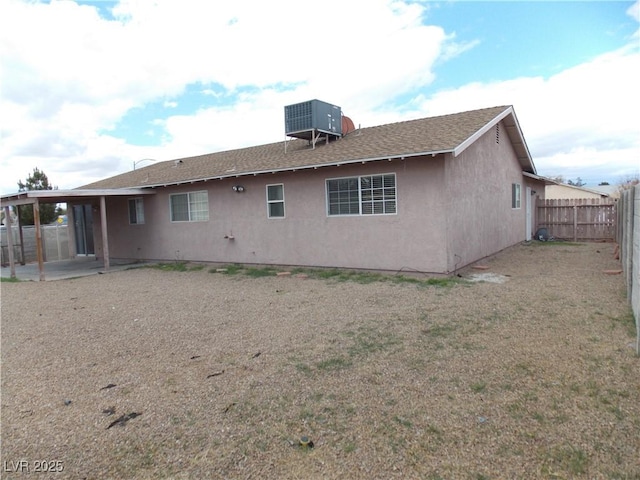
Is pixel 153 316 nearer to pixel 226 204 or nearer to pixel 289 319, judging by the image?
pixel 289 319

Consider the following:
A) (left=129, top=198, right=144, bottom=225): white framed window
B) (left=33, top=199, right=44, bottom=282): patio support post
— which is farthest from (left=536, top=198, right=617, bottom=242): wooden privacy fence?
(left=33, top=199, right=44, bottom=282): patio support post

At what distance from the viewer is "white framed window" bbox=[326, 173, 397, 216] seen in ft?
31.8

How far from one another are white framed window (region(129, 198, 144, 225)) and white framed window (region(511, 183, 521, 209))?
14.0m

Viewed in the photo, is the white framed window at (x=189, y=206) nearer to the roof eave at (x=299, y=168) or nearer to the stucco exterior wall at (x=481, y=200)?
the roof eave at (x=299, y=168)

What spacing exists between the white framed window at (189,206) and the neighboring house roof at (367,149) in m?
0.67

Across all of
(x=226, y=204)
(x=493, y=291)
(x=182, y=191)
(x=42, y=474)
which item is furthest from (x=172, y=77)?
(x=42, y=474)

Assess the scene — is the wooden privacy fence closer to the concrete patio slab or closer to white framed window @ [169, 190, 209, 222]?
white framed window @ [169, 190, 209, 222]

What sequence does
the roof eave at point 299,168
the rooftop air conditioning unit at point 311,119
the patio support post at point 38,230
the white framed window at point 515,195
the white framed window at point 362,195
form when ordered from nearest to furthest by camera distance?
1. the roof eave at point 299,168
2. the white framed window at point 362,195
3. the patio support post at point 38,230
4. the rooftop air conditioning unit at point 311,119
5. the white framed window at point 515,195

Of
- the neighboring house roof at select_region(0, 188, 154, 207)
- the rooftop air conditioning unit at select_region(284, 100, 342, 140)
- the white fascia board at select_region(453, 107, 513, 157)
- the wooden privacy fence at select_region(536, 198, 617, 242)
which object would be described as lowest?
the wooden privacy fence at select_region(536, 198, 617, 242)

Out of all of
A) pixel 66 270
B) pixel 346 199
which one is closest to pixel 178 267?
pixel 66 270

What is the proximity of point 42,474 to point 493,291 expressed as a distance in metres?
7.23

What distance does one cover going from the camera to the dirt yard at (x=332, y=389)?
106 inches

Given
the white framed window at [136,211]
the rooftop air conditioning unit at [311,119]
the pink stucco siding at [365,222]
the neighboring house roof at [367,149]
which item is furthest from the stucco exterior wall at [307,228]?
the rooftop air conditioning unit at [311,119]

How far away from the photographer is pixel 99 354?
501cm
